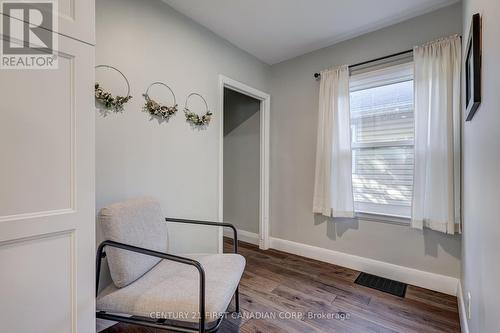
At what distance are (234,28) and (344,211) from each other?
219 centimetres

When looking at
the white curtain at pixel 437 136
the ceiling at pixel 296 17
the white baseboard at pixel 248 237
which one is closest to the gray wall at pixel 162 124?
the ceiling at pixel 296 17

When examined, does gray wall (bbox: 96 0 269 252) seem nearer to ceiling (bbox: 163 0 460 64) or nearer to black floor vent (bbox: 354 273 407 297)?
ceiling (bbox: 163 0 460 64)

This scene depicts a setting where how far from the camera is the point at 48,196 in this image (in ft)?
3.10

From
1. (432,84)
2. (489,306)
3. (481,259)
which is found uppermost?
(432,84)

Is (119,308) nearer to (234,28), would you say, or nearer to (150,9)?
(150,9)

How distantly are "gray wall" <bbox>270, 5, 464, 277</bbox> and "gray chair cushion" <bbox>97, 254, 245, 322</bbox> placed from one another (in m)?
1.56

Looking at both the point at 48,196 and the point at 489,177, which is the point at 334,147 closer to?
the point at 489,177

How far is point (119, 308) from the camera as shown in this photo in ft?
3.96

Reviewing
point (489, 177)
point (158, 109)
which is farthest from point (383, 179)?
point (158, 109)

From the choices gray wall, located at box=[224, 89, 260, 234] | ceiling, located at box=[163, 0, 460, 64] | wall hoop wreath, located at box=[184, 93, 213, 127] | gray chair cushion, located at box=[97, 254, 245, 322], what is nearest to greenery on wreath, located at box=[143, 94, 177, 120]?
wall hoop wreath, located at box=[184, 93, 213, 127]

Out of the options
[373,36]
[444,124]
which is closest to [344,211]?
[444,124]

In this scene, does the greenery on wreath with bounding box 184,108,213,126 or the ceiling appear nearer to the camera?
the ceiling

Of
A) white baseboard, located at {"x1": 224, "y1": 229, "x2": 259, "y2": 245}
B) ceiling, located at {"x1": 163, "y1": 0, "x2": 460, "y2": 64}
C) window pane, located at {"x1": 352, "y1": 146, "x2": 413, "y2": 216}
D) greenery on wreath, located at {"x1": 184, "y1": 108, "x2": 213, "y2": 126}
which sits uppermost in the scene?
ceiling, located at {"x1": 163, "y1": 0, "x2": 460, "y2": 64}

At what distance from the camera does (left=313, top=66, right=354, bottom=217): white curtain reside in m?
2.43
